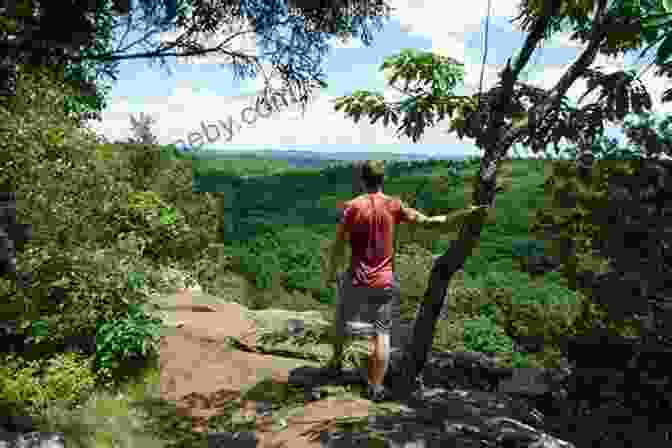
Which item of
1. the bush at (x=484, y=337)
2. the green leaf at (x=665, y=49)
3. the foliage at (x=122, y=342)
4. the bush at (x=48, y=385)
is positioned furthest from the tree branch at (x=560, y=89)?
the bush at (x=484, y=337)

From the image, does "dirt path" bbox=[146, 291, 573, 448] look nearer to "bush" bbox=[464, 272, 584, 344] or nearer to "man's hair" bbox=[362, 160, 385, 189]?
"bush" bbox=[464, 272, 584, 344]

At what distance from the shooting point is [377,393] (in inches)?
226

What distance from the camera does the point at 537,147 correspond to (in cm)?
671

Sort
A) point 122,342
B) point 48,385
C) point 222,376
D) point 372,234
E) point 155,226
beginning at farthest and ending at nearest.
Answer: point 155,226
point 122,342
point 222,376
point 48,385
point 372,234

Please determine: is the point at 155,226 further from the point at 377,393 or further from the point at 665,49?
the point at 665,49

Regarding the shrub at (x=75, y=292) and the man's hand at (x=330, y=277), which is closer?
the man's hand at (x=330, y=277)

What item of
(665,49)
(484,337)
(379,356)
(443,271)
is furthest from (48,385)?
(484,337)

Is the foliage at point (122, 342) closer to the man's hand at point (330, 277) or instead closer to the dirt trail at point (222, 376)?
the dirt trail at point (222, 376)

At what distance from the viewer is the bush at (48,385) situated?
7.59m

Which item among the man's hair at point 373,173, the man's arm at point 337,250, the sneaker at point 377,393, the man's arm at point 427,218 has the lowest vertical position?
the sneaker at point 377,393

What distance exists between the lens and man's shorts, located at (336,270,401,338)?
5.52 meters

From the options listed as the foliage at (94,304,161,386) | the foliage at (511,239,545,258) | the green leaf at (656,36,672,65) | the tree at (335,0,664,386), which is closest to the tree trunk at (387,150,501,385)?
the tree at (335,0,664,386)

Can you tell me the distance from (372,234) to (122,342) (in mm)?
5170

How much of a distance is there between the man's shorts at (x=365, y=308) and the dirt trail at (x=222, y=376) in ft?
2.46
